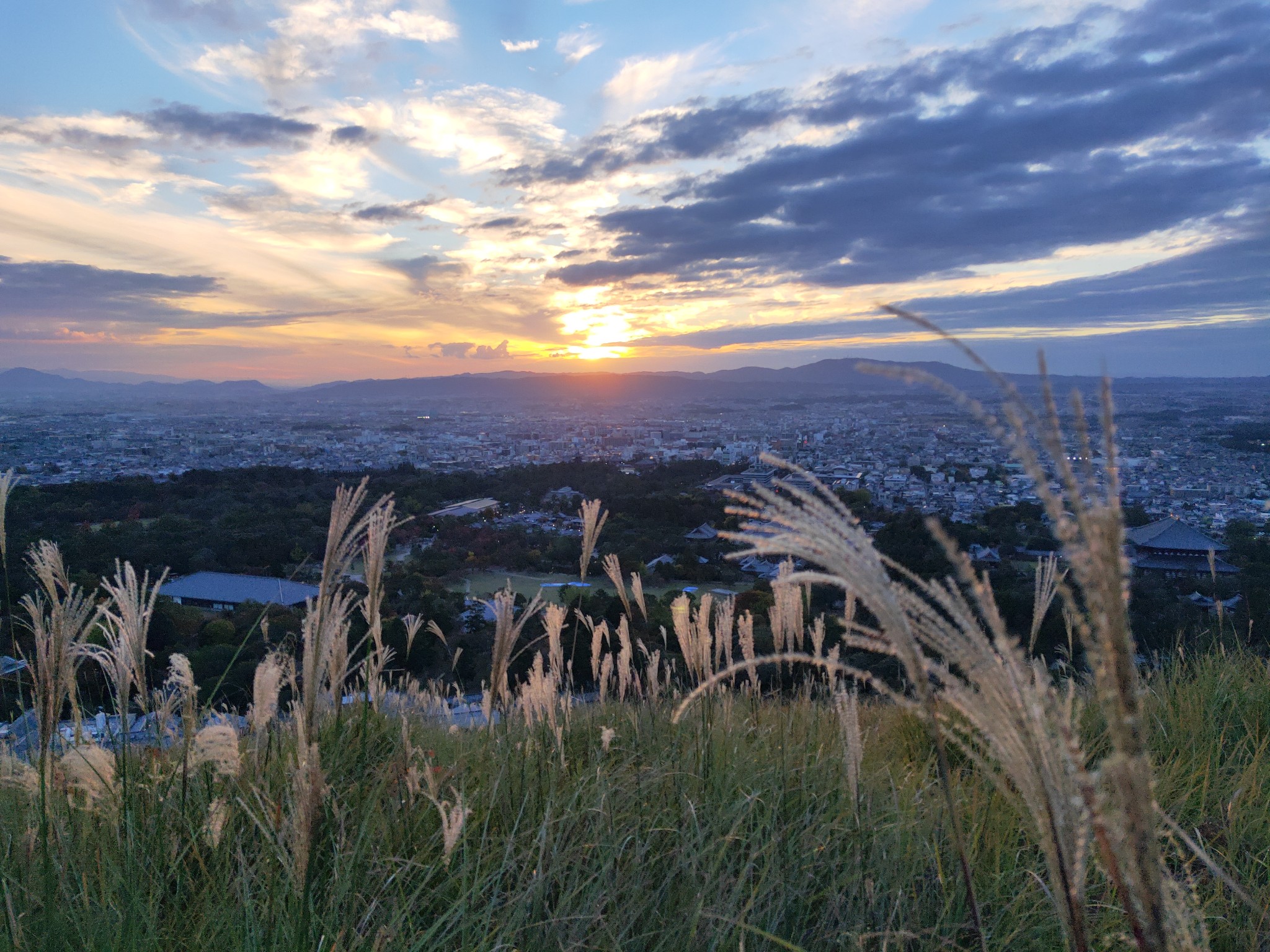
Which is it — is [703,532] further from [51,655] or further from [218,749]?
[51,655]

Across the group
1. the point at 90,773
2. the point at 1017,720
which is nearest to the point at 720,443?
the point at 90,773

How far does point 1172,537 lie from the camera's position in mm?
10227

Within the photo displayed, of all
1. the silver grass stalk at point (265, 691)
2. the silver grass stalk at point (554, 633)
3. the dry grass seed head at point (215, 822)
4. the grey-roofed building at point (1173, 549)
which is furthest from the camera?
the grey-roofed building at point (1173, 549)

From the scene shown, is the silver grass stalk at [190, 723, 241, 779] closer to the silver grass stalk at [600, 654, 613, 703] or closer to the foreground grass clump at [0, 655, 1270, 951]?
the foreground grass clump at [0, 655, 1270, 951]

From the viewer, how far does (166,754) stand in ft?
9.71

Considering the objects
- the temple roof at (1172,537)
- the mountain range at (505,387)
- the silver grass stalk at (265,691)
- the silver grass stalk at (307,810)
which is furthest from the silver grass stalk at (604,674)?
the mountain range at (505,387)

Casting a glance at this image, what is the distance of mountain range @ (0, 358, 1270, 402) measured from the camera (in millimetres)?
66688

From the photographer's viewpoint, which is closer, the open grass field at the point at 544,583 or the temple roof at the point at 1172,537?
the temple roof at the point at 1172,537

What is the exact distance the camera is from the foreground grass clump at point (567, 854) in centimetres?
192

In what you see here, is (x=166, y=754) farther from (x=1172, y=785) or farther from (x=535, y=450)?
(x=535, y=450)

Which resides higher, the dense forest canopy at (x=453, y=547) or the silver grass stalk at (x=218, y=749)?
the silver grass stalk at (x=218, y=749)

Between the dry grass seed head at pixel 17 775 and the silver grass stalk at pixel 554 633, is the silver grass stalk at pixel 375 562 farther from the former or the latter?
the dry grass seed head at pixel 17 775

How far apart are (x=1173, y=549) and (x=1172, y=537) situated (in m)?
0.53

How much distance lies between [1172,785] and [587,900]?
8.79 feet
